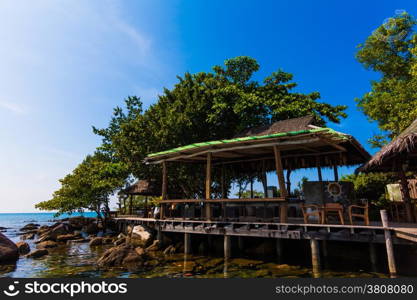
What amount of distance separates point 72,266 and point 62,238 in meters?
9.14

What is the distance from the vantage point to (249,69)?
18109 mm

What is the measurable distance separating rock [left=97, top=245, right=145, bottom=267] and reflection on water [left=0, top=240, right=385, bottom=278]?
0.34 metres

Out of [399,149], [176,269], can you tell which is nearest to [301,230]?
[176,269]

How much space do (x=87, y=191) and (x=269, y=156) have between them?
642 inches

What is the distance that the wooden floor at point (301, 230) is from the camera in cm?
645

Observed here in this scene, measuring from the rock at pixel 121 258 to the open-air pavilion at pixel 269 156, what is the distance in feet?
9.13

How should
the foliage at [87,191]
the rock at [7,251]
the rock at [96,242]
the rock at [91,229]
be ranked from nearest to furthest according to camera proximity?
1. the rock at [7,251]
2. the rock at [96,242]
3. the foliage at [87,191]
4. the rock at [91,229]

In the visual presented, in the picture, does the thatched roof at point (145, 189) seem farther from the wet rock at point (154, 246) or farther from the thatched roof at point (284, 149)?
the wet rock at point (154, 246)

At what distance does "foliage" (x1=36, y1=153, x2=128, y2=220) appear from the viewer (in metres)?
19.4

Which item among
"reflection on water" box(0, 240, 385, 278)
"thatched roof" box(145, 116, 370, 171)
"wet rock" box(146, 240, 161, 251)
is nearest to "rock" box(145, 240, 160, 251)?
"wet rock" box(146, 240, 161, 251)

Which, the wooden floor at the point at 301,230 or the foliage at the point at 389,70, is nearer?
the wooden floor at the point at 301,230

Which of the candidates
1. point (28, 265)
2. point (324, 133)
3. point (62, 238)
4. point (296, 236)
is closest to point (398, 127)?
point (324, 133)

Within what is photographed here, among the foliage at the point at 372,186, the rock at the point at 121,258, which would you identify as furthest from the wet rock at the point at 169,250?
the foliage at the point at 372,186

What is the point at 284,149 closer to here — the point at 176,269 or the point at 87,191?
the point at 176,269
